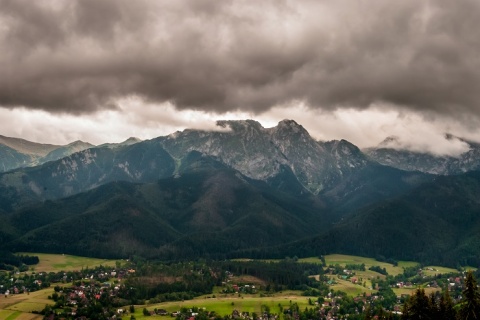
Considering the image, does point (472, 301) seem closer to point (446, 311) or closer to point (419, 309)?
point (446, 311)

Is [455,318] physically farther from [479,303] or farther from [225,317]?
[225,317]

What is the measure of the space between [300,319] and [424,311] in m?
118

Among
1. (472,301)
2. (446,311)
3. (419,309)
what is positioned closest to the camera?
(472,301)

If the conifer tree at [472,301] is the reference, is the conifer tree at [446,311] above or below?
below

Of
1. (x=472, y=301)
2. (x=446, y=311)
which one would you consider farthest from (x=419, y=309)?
(x=472, y=301)

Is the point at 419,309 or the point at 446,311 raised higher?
the point at 419,309

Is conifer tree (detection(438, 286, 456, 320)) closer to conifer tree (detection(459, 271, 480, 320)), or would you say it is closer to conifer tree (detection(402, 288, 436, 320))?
conifer tree (detection(402, 288, 436, 320))

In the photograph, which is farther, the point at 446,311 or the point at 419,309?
the point at 419,309

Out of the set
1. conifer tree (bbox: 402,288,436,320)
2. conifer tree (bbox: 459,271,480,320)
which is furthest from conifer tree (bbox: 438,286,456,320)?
conifer tree (bbox: 459,271,480,320)

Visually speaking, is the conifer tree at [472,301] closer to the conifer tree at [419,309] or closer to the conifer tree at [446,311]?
the conifer tree at [446,311]

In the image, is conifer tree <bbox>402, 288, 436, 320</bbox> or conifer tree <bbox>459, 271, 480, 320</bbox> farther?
conifer tree <bbox>402, 288, 436, 320</bbox>

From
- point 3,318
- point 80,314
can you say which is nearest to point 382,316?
point 80,314

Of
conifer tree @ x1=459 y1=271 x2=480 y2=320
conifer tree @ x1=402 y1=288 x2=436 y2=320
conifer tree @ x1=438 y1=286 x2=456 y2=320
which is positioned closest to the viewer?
conifer tree @ x1=459 y1=271 x2=480 y2=320

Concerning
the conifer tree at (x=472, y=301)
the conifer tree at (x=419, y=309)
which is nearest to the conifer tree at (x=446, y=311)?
the conifer tree at (x=419, y=309)
